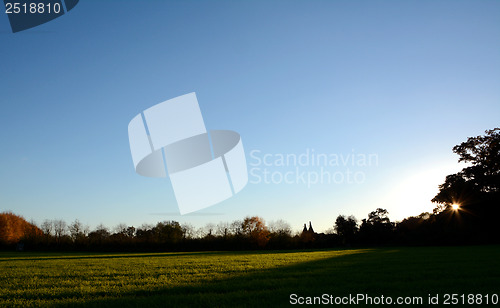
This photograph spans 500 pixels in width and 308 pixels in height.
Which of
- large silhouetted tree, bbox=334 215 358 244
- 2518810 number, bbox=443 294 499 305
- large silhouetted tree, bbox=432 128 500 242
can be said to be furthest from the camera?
large silhouetted tree, bbox=334 215 358 244

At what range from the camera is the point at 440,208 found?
193ft

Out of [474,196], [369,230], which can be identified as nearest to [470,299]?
[474,196]

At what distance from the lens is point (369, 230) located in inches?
3514

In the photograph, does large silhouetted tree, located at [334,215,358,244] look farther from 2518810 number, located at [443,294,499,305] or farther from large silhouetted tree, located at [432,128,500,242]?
2518810 number, located at [443,294,499,305]

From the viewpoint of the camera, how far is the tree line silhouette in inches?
2164

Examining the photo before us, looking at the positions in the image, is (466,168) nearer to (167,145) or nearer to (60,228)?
(167,145)

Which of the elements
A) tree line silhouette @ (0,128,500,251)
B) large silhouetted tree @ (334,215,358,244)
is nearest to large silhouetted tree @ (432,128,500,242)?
tree line silhouette @ (0,128,500,251)

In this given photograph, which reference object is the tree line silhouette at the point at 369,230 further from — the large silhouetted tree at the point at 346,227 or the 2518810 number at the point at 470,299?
the 2518810 number at the point at 470,299

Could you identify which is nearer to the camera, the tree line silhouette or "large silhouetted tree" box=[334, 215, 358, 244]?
the tree line silhouette

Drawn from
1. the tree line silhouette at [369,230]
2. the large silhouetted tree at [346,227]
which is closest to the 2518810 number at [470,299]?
the tree line silhouette at [369,230]

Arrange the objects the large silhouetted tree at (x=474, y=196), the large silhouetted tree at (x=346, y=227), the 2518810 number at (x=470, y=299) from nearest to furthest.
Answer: the 2518810 number at (x=470, y=299), the large silhouetted tree at (x=474, y=196), the large silhouetted tree at (x=346, y=227)

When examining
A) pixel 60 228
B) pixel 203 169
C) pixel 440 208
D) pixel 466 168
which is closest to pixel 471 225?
pixel 440 208

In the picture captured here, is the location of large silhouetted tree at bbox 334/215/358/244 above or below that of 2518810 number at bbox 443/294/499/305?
below

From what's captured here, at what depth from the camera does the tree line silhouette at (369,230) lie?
55.0 metres
